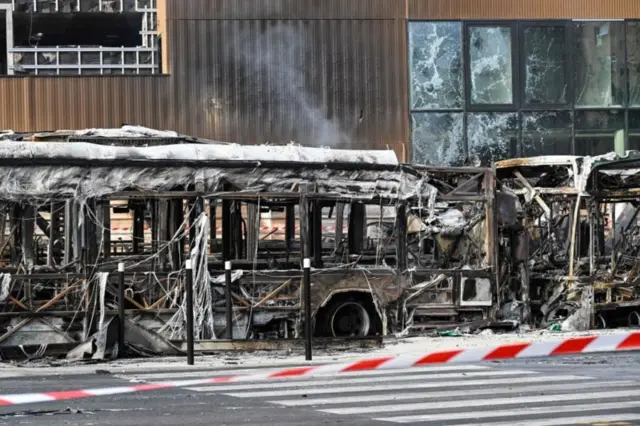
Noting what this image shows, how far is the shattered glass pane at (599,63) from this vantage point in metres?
34.7

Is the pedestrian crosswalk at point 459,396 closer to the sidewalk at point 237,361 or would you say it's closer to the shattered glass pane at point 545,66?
the sidewalk at point 237,361

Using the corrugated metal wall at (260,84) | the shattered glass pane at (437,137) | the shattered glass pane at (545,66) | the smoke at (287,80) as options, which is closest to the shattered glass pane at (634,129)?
the shattered glass pane at (545,66)

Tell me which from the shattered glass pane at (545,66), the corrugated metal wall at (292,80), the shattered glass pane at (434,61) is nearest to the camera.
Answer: the corrugated metal wall at (292,80)

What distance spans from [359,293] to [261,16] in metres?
17.2

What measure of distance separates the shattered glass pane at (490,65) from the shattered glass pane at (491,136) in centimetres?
48

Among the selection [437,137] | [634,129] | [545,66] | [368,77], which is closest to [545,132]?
[545,66]

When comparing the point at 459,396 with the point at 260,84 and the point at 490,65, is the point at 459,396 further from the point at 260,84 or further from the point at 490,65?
the point at 490,65

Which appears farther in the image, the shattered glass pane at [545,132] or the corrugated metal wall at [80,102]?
the shattered glass pane at [545,132]

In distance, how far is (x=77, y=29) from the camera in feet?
135

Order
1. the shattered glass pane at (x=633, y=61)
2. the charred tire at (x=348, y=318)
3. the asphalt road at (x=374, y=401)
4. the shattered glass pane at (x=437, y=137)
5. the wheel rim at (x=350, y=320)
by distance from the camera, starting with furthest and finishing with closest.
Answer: the shattered glass pane at (x=633, y=61) < the shattered glass pane at (x=437, y=137) < the wheel rim at (x=350, y=320) < the charred tire at (x=348, y=318) < the asphalt road at (x=374, y=401)

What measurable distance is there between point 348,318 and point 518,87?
18.6m

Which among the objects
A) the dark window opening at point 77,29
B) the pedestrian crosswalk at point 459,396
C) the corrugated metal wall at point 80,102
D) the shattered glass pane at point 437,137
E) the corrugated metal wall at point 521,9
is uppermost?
the dark window opening at point 77,29

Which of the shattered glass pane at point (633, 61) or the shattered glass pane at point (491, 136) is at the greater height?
the shattered glass pane at point (633, 61)

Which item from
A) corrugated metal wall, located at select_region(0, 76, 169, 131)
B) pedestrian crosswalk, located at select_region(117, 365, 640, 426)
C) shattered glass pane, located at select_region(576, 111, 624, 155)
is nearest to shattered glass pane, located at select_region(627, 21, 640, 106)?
shattered glass pane, located at select_region(576, 111, 624, 155)
